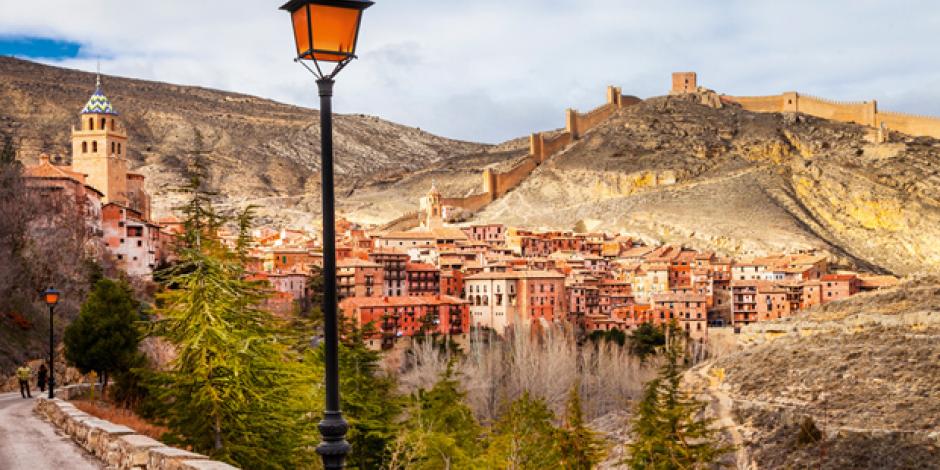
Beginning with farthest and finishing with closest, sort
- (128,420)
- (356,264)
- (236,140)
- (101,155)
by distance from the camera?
(236,140)
(356,264)
(101,155)
(128,420)

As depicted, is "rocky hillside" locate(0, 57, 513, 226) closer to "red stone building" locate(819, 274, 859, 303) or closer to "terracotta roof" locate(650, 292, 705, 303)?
"terracotta roof" locate(650, 292, 705, 303)

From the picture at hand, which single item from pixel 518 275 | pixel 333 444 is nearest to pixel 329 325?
pixel 333 444

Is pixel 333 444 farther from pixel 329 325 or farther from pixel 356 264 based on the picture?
pixel 356 264

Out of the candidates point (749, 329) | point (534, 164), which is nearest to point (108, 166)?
point (749, 329)

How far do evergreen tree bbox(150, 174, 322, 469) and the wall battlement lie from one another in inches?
3759

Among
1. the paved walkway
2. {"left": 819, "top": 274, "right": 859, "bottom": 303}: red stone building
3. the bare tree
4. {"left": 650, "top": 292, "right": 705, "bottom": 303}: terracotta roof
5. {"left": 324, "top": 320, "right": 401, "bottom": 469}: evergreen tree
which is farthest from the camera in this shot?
{"left": 819, "top": 274, "right": 859, "bottom": 303}: red stone building

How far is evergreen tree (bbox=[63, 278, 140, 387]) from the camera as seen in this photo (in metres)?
17.0

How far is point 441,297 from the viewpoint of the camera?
50.2 m

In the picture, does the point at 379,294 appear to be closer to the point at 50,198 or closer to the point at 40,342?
Result: the point at 50,198

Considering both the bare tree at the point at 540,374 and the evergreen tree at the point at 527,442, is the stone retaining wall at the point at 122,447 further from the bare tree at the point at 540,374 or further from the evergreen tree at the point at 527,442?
the bare tree at the point at 540,374

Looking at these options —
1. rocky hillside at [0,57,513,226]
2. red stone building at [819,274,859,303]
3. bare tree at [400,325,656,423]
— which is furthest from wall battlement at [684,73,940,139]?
bare tree at [400,325,656,423]

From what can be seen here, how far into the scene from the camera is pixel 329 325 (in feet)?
16.3

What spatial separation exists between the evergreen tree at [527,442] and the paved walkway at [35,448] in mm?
5879

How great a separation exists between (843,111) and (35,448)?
104 metres
